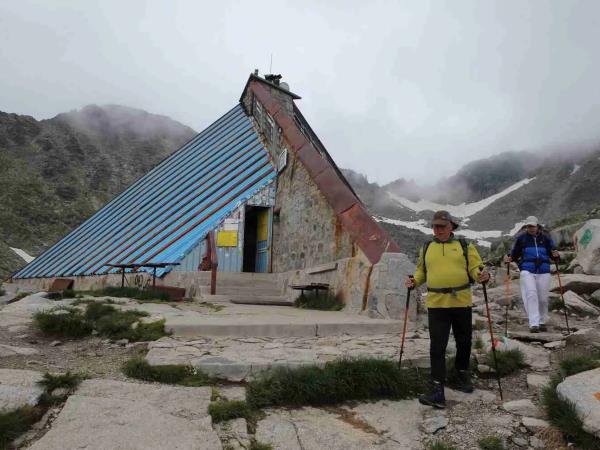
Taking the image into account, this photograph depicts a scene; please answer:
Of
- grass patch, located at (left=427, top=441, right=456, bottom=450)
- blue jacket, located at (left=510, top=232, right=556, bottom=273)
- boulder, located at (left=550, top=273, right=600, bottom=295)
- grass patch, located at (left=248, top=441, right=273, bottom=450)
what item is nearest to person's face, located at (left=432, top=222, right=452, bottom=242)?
grass patch, located at (left=427, top=441, right=456, bottom=450)

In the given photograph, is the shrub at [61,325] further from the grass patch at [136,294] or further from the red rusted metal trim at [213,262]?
the red rusted metal trim at [213,262]

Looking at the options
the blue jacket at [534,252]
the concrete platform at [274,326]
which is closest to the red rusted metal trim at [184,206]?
the concrete platform at [274,326]

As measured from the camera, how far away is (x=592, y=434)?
Answer: 9.03ft

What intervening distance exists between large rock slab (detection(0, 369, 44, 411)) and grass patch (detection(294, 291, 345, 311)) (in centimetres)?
484

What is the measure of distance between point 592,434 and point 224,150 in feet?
49.9

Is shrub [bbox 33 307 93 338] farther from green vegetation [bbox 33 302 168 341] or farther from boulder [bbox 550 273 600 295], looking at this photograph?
boulder [bbox 550 273 600 295]

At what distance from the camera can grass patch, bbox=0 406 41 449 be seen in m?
2.58

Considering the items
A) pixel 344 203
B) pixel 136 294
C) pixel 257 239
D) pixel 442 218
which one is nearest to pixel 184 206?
pixel 257 239

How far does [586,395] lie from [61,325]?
16.0 ft

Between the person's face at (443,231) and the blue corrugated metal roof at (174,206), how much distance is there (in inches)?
291

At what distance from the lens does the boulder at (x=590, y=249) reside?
9750 mm

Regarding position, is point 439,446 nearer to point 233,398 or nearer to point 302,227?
point 233,398

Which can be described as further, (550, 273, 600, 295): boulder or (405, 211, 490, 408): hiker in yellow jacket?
(550, 273, 600, 295): boulder

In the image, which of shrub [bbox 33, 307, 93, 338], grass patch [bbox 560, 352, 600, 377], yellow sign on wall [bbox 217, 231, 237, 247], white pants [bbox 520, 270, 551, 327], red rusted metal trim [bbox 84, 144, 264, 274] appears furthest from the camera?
red rusted metal trim [bbox 84, 144, 264, 274]
